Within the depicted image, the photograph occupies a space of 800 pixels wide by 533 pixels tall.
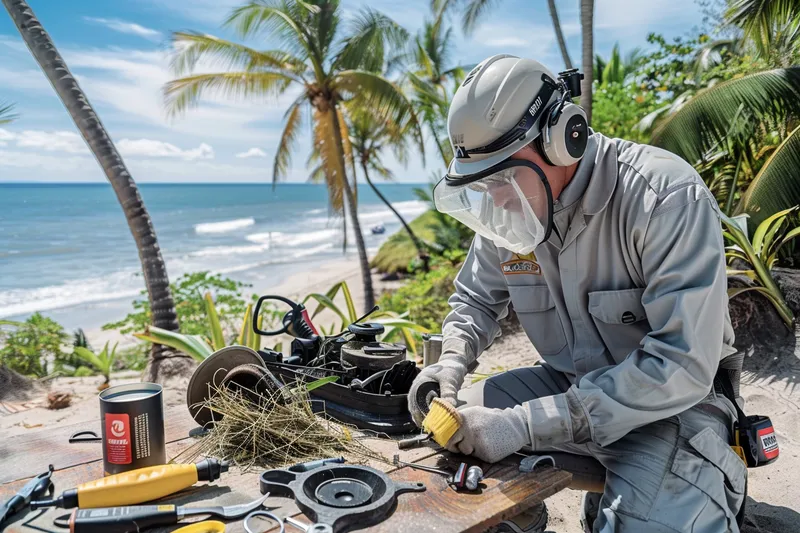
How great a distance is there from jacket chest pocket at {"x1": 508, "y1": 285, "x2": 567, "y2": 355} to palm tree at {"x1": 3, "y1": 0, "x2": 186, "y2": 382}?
13.4 ft

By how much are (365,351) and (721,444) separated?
3.94ft

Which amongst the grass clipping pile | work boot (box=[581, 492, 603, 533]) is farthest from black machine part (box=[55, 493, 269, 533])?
work boot (box=[581, 492, 603, 533])

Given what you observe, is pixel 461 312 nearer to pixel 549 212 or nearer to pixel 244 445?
pixel 549 212

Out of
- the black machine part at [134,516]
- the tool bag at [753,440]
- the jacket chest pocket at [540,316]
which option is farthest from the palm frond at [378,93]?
the black machine part at [134,516]

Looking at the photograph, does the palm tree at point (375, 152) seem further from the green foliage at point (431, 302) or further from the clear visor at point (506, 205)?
A: the clear visor at point (506, 205)

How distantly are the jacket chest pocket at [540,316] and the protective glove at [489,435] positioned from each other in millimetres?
655

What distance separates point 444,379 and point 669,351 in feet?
2.42

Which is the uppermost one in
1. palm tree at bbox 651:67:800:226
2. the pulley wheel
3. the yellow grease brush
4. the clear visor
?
palm tree at bbox 651:67:800:226

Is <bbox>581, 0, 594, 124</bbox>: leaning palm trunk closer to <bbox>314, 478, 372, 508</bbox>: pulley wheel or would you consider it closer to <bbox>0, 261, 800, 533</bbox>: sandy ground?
<bbox>0, 261, 800, 533</bbox>: sandy ground

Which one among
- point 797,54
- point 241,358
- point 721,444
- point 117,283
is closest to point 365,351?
point 241,358

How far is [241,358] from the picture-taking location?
213cm

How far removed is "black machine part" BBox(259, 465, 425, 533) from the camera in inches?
54.7

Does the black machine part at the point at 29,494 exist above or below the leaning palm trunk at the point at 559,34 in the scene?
below

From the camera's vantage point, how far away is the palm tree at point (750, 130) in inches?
228
